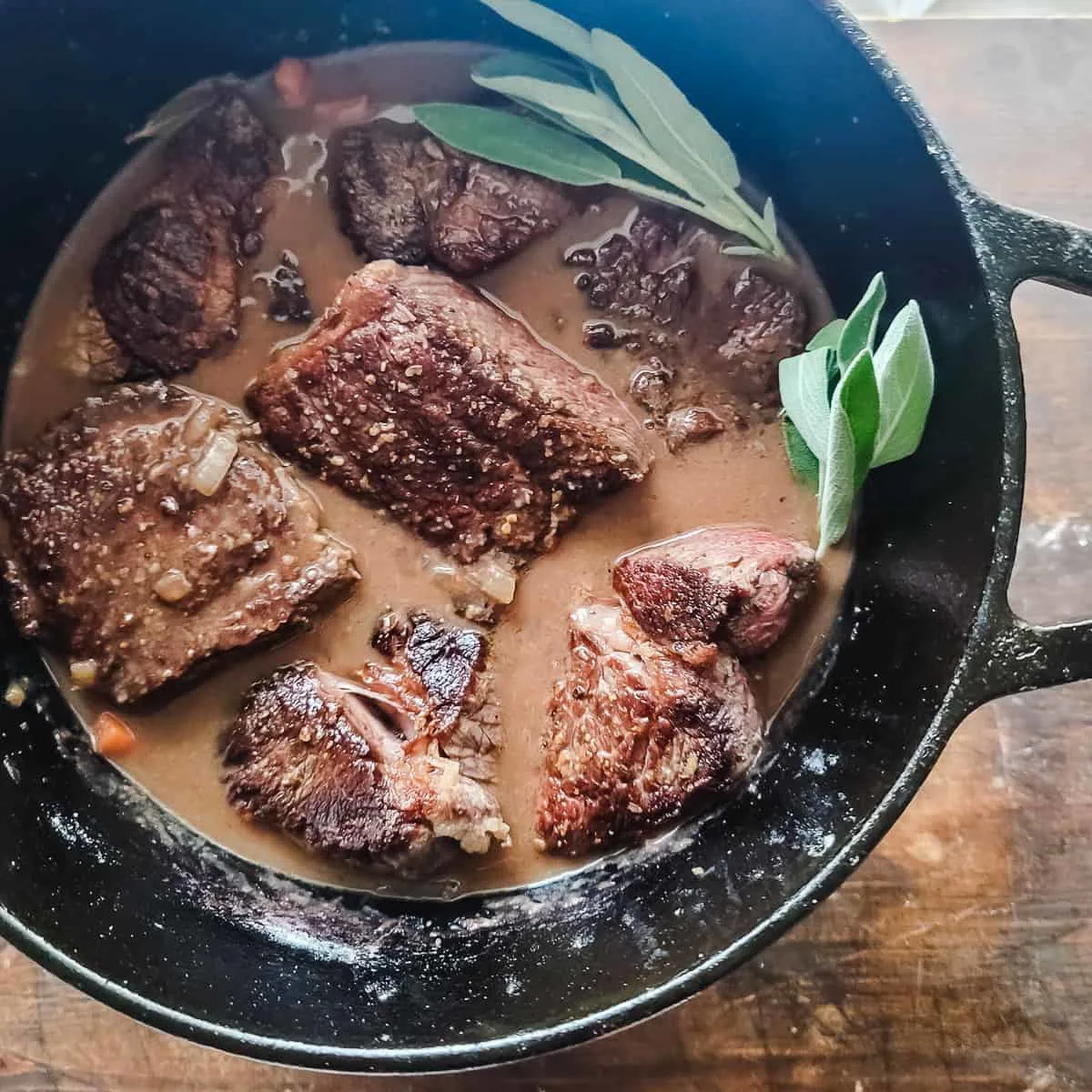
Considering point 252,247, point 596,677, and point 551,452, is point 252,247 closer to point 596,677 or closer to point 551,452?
point 551,452

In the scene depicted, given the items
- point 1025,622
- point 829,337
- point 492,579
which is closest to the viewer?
point 1025,622

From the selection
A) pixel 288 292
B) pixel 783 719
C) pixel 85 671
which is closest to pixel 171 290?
pixel 288 292

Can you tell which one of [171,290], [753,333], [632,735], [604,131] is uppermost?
[604,131]

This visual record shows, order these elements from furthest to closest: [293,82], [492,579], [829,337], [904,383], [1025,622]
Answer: [293,82] < [492,579] < [829,337] < [904,383] < [1025,622]

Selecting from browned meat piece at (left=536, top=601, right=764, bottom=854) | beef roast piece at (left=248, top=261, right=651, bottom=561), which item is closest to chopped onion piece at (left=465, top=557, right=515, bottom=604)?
beef roast piece at (left=248, top=261, right=651, bottom=561)

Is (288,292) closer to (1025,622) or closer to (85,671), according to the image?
(85,671)

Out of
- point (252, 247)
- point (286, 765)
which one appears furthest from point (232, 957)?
point (252, 247)
